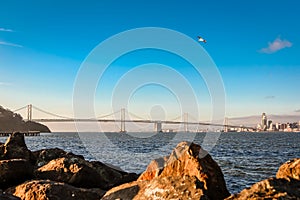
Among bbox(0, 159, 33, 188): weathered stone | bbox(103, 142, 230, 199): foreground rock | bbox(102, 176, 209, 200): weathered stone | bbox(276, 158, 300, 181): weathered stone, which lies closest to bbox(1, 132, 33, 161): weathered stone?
bbox(0, 159, 33, 188): weathered stone

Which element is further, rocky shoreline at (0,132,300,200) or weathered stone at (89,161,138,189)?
weathered stone at (89,161,138,189)

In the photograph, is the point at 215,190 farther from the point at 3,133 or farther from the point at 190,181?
the point at 3,133

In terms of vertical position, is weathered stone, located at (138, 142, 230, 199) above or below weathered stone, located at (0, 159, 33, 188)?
above

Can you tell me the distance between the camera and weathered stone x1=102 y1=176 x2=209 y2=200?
8.05 m

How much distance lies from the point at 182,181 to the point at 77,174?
6.93 m

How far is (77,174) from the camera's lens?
46.5 feet

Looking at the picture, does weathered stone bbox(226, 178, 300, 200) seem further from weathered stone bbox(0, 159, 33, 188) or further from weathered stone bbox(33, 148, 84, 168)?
weathered stone bbox(33, 148, 84, 168)

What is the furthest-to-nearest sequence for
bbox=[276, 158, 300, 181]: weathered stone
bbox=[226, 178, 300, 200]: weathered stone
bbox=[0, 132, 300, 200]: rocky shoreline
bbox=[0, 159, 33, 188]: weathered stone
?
bbox=[0, 159, 33, 188]: weathered stone, bbox=[276, 158, 300, 181]: weathered stone, bbox=[0, 132, 300, 200]: rocky shoreline, bbox=[226, 178, 300, 200]: weathered stone

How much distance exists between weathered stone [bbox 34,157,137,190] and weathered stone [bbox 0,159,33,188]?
601 millimetres

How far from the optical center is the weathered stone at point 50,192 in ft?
36.6

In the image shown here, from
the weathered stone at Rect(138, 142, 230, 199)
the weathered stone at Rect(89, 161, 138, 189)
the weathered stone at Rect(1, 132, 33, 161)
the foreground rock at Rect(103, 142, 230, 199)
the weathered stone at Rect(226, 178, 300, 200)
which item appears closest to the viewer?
the weathered stone at Rect(226, 178, 300, 200)

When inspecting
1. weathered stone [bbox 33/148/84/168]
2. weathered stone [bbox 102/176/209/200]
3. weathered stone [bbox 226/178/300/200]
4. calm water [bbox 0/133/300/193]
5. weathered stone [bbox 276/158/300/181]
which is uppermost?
weathered stone [bbox 276/158/300/181]

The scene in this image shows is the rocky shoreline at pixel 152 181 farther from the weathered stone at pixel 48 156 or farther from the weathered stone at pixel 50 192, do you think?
the weathered stone at pixel 48 156

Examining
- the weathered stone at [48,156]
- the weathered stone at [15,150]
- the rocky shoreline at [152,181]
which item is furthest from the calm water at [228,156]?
the rocky shoreline at [152,181]
